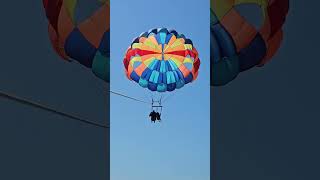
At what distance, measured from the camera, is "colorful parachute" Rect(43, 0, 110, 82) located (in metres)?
12.2

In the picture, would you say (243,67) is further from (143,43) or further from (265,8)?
(143,43)

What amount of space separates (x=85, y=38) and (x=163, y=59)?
222 centimetres

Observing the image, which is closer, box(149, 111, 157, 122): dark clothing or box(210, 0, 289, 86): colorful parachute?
box(210, 0, 289, 86): colorful parachute

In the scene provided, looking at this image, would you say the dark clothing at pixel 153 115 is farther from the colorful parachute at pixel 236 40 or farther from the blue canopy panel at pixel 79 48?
the blue canopy panel at pixel 79 48

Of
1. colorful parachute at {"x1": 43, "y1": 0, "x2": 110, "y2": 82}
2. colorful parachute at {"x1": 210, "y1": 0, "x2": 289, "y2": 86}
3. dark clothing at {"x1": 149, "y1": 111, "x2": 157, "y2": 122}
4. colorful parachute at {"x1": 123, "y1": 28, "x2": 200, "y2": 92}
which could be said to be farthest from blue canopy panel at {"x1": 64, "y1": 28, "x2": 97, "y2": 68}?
colorful parachute at {"x1": 210, "y1": 0, "x2": 289, "y2": 86}

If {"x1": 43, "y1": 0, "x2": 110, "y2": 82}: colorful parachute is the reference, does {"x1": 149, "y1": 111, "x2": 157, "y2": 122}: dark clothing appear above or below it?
below

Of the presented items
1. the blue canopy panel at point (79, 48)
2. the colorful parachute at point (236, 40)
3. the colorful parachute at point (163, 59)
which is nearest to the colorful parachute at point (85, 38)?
the blue canopy panel at point (79, 48)

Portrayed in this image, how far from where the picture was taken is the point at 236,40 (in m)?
12.4

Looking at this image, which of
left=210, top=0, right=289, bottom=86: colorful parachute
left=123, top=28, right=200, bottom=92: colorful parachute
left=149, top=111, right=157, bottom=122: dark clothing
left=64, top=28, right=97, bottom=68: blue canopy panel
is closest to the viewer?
left=210, top=0, right=289, bottom=86: colorful parachute

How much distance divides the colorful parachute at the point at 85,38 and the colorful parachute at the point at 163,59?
106 centimetres

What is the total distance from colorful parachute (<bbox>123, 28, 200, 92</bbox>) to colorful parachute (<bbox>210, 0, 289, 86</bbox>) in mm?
985

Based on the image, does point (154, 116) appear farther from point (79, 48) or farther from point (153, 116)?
point (79, 48)

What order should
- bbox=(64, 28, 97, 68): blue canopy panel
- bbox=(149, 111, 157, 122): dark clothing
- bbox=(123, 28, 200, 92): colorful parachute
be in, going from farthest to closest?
bbox=(149, 111, 157, 122): dark clothing
bbox=(123, 28, 200, 92): colorful parachute
bbox=(64, 28, 97, 68): blue canopy panel

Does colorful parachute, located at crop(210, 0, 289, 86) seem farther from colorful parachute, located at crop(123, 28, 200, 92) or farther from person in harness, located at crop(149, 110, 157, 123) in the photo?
person in harness, located at crop(149, 110, 157, 123)
